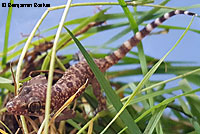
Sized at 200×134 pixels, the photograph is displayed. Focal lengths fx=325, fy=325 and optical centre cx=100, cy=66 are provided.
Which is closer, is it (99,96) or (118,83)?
(99,96)

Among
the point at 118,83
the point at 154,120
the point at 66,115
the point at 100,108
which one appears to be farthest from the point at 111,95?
the point at 118,83

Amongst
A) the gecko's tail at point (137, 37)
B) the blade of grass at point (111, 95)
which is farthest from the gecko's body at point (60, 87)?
the blade of grass at point (111, 95)

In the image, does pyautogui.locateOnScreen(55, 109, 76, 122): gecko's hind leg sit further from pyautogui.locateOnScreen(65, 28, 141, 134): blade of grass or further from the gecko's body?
pyautogui.locateOnScreen(65, 28, 141, 134): blade of grass

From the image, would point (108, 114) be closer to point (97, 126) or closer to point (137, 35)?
point (97, 126)

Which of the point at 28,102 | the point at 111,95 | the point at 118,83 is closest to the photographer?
the point at 111,95

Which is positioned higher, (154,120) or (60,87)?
(60,87)

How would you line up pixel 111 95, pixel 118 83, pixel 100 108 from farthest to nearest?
pixel 118 83 → pixel 100 108 → pixel 111 95

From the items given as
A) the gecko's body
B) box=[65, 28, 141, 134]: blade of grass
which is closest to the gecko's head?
the gecko's body

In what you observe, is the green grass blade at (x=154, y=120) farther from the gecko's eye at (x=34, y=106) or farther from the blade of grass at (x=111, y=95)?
the gecko's eye at (x=34, y=106)

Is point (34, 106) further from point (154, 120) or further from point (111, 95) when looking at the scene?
point (154, 120)
